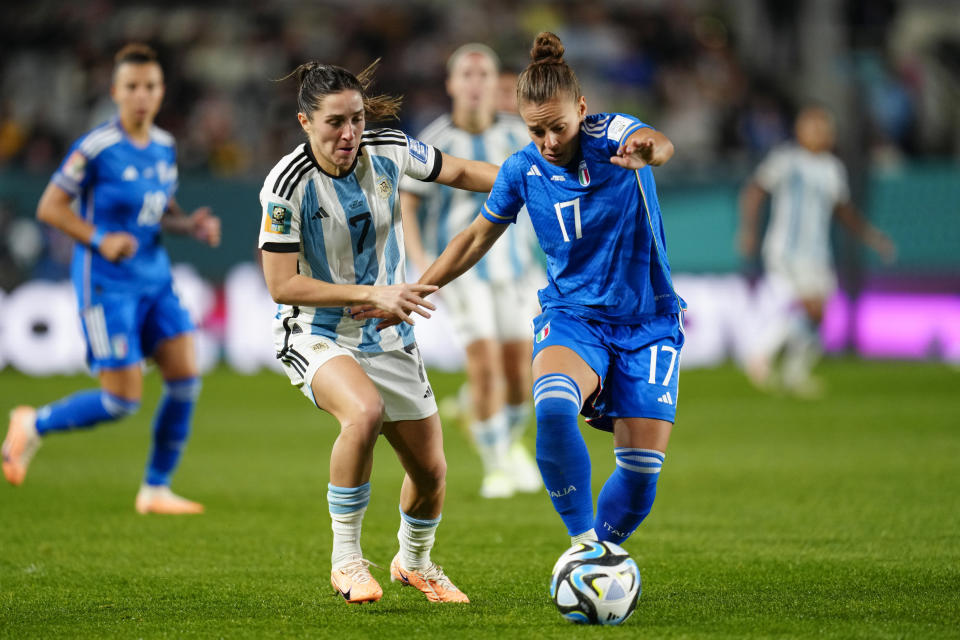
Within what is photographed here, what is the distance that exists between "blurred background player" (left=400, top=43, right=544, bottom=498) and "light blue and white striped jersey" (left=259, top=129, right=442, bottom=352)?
2.82 meters

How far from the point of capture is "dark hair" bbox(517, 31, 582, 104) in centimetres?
474

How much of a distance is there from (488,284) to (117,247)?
2.43 m

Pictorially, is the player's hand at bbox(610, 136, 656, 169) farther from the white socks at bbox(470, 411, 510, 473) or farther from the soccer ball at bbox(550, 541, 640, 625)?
the white socks at bbox(470, 411, 510, 473)

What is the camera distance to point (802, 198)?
14531 mm

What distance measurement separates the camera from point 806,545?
6.27m

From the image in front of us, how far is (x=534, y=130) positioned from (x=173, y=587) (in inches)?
94.9

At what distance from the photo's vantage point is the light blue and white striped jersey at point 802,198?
14453mm

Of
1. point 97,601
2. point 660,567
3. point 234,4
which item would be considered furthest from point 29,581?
point 234,4

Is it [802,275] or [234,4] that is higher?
[234,4]

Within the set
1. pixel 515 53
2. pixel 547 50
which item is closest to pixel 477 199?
pixel 547 50

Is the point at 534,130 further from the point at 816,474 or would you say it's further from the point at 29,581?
the point at 816,474

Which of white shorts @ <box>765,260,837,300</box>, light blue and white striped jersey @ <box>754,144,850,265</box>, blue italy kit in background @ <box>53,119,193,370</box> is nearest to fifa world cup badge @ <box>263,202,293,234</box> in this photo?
blue italy kit in background @ <box>53,119,193,370</box>

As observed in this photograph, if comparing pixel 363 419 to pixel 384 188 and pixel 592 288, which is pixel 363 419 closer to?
pixel 384 188

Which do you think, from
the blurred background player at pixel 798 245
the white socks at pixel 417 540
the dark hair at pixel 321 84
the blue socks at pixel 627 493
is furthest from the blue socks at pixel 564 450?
the blurred background player at pixel 798 245
